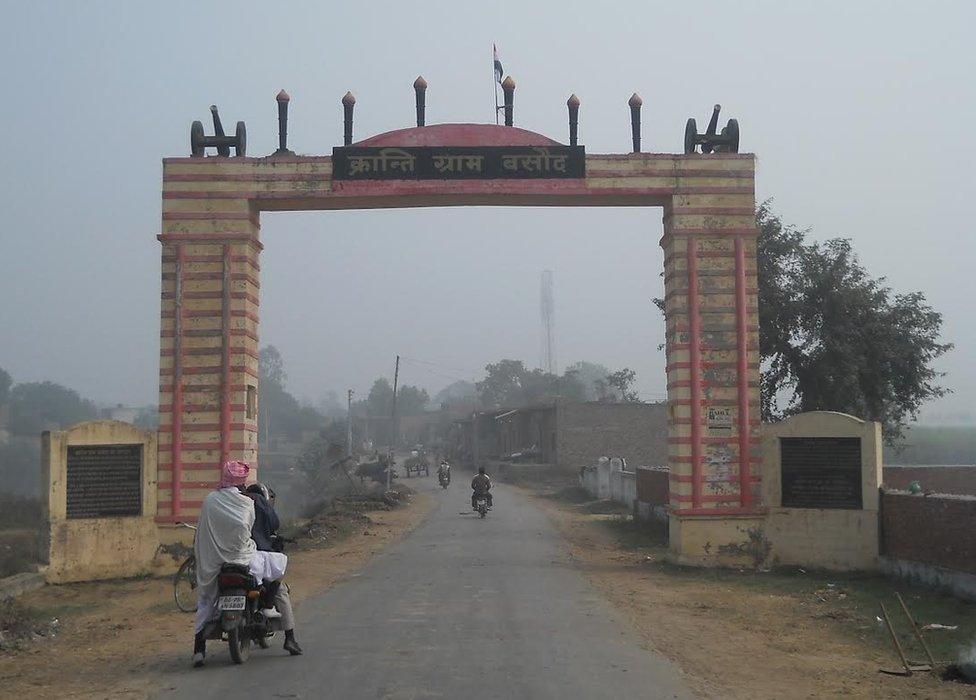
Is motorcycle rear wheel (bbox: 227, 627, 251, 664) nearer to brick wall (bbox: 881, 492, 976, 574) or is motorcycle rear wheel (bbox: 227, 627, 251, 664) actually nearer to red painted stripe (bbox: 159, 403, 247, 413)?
red painted stripe (bbox: 159, 403, 247, 413)

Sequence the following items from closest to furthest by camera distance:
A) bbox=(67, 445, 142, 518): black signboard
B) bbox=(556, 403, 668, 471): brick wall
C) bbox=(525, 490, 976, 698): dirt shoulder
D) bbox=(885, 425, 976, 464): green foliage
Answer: bbox=(525, 490, 976, 698): dirt shoulder < bbox=(67, 445, 142, 518): black signboard < bbox=(556, 403, 668, 471): brick wall < bbox=(885, 425, 976, 464): green foliage

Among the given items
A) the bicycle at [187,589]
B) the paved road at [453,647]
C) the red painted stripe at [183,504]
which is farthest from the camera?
the red painted stripe at [183,504]

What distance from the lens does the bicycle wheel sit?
36.8 feet

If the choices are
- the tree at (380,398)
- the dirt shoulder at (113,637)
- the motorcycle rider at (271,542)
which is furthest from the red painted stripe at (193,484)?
the tree at (380,398)

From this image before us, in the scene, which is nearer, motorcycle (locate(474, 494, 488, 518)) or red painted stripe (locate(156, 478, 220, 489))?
red painted stripe (locate(156, 478, 220, 489))

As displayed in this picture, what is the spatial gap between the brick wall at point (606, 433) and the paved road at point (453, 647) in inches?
1310

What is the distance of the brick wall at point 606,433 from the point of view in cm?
4756

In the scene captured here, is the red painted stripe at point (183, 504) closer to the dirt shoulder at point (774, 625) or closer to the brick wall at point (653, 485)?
the dirt shoulder at point (774, 625)

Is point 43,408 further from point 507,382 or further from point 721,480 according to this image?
point 721,480

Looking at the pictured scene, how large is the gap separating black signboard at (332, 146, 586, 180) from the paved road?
596 centimetres

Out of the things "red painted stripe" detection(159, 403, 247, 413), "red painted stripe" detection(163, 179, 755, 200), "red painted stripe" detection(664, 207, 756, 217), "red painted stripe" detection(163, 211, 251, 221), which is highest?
"red painted stripe" detection(163, 179, 755, 200)

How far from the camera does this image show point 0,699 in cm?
712

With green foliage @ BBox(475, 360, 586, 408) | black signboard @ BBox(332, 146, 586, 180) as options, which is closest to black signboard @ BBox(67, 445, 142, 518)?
black signboard @ BBox(332, 146, 586, 180)

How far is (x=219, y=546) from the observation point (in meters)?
7.98
